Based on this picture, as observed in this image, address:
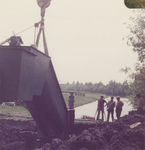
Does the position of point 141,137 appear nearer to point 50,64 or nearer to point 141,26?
point 50,64

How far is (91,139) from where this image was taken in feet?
23.0

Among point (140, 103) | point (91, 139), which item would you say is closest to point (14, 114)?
point (140, 103)

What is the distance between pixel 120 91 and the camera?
53906 millimetres

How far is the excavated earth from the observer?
6703mm

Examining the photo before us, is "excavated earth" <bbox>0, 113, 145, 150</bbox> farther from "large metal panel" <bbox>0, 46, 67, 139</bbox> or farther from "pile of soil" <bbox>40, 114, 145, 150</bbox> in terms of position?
"large metal panel" <bbox>0, 46, 67, 139</bbox>

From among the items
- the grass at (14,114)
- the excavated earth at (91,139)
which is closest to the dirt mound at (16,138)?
the excavated earth at (91,139)

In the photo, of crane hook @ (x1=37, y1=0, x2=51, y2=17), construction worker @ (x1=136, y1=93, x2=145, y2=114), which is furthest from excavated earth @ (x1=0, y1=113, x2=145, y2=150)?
crane hook @ (x1=37, y1=0, x2=51, y2=17)

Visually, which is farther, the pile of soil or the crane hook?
the crane hook

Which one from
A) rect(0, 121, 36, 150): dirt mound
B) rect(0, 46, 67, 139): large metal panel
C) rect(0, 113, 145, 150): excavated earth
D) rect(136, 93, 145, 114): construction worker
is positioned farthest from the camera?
rect(136, 93, 145, 114): construction worker

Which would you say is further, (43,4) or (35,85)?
(43,4)

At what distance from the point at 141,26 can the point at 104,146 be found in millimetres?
12423

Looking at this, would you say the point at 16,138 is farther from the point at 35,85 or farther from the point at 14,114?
the point at 14,114

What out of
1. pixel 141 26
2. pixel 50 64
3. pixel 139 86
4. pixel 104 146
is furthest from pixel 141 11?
pixel 104 146

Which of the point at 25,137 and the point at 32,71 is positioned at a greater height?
the point at 32,71
